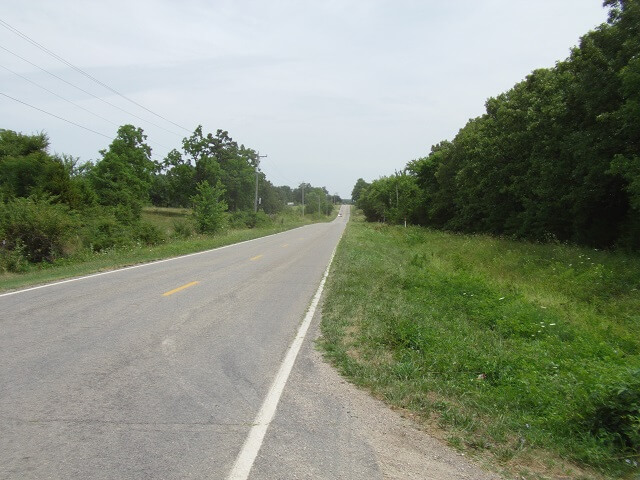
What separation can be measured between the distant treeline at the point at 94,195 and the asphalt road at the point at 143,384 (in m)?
13.0

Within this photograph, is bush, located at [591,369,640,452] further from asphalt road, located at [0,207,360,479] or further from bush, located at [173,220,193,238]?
bush, located at [173,220,193,238]

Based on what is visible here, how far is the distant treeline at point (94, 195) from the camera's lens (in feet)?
73.5

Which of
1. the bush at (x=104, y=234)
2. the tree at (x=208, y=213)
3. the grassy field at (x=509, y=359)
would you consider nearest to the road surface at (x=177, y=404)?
the grassy field at (x=509, y=359)

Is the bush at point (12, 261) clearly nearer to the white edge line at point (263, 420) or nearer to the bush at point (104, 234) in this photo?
the bush at point (104, 234)

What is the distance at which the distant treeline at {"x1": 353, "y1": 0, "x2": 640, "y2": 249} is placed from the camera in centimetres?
1908

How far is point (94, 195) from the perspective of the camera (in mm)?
39938

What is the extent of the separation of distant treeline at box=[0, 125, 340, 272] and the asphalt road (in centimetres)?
1303

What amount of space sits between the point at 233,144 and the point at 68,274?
262ft

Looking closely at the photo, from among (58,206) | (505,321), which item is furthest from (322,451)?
(58,206)

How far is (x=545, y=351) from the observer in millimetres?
7277

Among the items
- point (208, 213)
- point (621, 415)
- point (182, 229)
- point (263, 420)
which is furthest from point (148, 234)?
point (621, 415)

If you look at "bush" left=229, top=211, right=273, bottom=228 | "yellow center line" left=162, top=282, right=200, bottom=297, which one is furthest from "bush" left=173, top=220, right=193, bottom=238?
"bush" left=229, top=211, right=273, bottom=228

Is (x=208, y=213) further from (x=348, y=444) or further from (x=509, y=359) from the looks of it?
(x=348, y=444)

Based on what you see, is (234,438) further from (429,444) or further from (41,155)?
(41,155)
